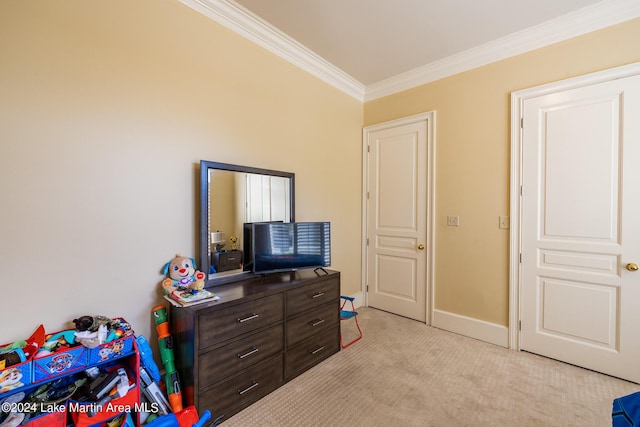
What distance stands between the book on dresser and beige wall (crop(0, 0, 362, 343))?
0.23 meters

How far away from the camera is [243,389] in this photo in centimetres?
178

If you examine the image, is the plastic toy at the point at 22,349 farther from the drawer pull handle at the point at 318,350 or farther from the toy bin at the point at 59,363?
the drawer pull handle at the point at 318,350

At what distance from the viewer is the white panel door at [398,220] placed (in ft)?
10.5

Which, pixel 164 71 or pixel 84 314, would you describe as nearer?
pixel 84 314

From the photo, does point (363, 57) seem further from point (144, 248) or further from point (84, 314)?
point (84, 314)

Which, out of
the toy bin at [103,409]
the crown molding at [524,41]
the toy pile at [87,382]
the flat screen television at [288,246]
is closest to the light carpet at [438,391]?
the toy pile at [87,382]

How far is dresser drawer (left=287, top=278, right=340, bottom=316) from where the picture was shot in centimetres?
210

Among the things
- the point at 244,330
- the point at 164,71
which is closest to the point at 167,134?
the point at 164,71

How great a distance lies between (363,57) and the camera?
291cm

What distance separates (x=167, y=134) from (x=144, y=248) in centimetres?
Result: 81

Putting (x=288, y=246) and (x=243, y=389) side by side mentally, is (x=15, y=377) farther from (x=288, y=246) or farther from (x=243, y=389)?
(x=288, y=246)

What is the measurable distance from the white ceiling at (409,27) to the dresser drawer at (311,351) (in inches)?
106

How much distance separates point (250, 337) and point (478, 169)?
2.70m

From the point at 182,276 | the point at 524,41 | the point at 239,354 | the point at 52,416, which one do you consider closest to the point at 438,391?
the point at 239,354
